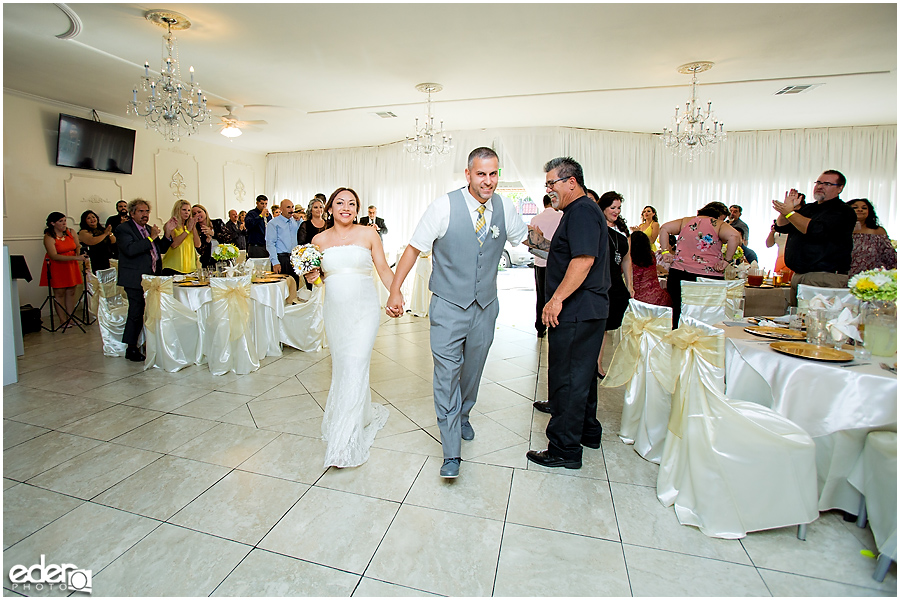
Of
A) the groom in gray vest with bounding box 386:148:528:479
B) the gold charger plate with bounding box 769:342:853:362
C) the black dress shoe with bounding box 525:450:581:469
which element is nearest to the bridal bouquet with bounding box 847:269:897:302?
the gold charger plate with bounding box 769:342:853:362

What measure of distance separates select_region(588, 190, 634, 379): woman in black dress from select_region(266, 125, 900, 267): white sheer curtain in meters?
5.99

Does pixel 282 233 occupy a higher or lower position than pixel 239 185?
lower

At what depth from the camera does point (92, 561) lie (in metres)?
2.06

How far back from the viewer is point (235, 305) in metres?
4.65

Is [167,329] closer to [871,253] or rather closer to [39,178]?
[39,178]

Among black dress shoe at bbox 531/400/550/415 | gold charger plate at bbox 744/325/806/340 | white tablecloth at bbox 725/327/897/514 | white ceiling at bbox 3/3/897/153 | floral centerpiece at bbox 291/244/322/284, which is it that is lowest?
black dress shoe at bbox 531/400/550/415

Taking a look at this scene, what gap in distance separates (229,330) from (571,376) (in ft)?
10.8

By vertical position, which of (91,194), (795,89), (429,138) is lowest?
(91,194)

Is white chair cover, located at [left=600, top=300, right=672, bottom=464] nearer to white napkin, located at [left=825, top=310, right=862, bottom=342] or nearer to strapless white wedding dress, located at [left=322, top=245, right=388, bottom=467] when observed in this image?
white napkin, located at [left=825, top=310, right=862, bottom=342]

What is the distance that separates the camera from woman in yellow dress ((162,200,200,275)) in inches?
206

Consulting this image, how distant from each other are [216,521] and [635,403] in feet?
7.95

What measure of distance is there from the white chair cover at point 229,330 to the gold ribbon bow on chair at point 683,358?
3.62 meters

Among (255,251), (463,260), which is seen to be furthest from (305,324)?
(255,251)

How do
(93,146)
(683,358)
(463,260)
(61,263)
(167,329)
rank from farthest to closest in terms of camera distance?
(93,146) < (61,263) < (167,329) < (463,260) < (683,358)
